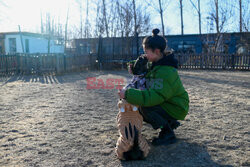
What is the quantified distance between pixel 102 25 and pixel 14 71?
9376 millimetres

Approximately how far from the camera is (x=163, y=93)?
208cm

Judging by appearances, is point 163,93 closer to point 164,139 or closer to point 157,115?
point 157,115

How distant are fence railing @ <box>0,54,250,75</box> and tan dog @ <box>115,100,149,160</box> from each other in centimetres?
968

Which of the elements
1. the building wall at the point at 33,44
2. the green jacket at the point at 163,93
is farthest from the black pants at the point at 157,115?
the building wall at the point at 33,44

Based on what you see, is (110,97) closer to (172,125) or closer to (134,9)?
(172,125)

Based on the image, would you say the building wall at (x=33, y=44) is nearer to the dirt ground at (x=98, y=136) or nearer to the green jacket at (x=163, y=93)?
the dirt ground at (x=98, y=136)

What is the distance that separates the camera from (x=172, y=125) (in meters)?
2.65

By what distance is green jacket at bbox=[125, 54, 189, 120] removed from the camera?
78.7 inches

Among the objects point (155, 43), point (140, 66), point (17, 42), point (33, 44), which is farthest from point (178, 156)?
point (33, 44)

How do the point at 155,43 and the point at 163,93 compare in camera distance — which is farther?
the point at 155,43

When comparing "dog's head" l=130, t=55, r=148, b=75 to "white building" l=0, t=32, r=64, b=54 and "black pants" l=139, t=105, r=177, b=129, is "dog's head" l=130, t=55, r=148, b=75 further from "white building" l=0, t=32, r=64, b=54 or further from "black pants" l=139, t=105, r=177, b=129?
"white building" l=0, t=32, r=64, b=54

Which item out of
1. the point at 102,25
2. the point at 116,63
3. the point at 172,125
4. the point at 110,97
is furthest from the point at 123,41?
the point at 172,125

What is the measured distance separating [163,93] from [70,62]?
10706 mm

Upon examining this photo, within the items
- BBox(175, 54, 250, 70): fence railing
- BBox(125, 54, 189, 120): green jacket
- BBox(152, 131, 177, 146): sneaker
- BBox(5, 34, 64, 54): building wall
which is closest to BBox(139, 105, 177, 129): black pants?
BBox(125, 54, 189, 120): green jacket
